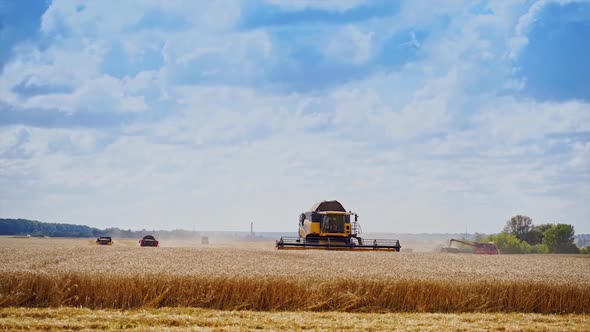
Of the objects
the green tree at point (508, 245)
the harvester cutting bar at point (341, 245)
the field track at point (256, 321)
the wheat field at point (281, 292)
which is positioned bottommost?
the field track at point (256, 321)

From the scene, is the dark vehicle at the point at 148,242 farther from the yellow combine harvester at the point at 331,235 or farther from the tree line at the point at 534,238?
the tree line at the point at 534,238

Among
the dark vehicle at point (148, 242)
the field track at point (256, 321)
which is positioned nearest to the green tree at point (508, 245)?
the dark vehicle at point (148, 242)

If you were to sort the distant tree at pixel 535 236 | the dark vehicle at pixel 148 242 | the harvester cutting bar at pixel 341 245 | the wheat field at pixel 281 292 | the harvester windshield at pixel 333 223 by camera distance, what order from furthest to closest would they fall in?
the distant tree at pixel 535 236 → the dark vehicle at pixel 148 242 → the harvester windshield at pixel 333 223 → the harvester cutting bar at pixel 341 245 → the wheat field at pixel 281 292

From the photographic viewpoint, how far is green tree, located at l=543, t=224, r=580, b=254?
351ft

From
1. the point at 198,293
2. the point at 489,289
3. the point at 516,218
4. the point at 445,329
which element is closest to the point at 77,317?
the point at 198,293

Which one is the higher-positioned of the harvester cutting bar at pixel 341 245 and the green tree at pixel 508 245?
the green tree at pixel 508 245

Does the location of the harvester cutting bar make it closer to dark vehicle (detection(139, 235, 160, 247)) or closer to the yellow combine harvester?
the yellow combine harvester

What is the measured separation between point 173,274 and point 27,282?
4025 mm

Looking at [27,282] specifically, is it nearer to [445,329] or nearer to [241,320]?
[241,320]

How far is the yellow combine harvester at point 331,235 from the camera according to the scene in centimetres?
4012

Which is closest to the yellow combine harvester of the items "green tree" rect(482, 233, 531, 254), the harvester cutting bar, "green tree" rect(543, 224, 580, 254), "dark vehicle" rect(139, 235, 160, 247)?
the harvester cutting bar

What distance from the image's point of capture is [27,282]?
59.4 feet

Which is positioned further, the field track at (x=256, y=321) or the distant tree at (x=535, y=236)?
the distant tree at (x=535, y=236)

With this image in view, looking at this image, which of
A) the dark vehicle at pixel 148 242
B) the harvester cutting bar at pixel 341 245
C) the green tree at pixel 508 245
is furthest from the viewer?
the green tree at pixel 508 245
